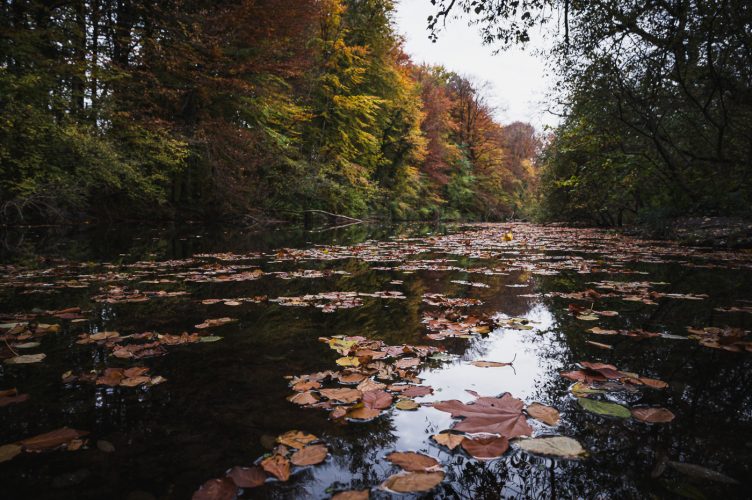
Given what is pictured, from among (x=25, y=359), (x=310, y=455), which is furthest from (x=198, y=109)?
(x=310, y=455)

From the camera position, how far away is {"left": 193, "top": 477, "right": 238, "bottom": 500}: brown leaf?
0.83 meters

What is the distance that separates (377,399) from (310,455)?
14.1 inches

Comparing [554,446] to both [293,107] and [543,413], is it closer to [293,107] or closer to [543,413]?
[543,413]

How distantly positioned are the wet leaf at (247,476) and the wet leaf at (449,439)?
0.50 meters

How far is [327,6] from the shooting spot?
15.5m

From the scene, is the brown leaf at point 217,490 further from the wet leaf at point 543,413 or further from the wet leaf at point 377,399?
the wet leaf at point 543,413

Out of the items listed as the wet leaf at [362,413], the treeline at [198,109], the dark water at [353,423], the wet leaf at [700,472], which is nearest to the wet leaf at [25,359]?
the dark water at [353,423]

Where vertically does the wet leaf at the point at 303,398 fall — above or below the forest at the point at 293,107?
below

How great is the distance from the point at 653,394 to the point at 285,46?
47.7ft

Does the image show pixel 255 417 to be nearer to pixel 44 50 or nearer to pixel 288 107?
pixel 44 50

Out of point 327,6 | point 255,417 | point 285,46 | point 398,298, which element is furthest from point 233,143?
point 255,417

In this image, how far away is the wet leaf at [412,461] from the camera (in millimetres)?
951

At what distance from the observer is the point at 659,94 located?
24.1 feet

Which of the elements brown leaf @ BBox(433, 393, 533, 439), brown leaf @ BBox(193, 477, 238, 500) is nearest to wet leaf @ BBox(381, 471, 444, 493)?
brown leaf @ BBox(433, 393, 533, 439)
